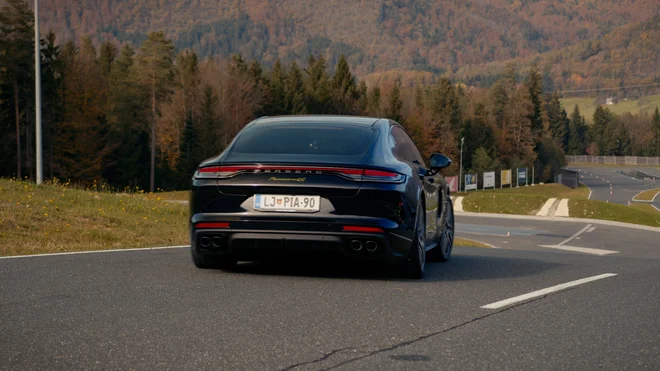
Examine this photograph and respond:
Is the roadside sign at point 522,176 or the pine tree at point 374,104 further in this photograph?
the pine tree at point 374,104

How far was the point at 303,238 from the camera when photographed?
8109 mm

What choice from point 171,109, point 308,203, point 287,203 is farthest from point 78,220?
point 171,109

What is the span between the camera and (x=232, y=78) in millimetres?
121375

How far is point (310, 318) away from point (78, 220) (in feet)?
44.5

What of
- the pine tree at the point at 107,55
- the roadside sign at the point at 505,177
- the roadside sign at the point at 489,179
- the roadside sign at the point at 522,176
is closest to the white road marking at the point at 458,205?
the roadside sign at the point at 489,179

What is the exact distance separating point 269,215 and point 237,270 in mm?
1115

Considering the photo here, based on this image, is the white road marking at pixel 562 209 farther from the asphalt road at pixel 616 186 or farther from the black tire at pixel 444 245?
the black tire at pixel 444 245

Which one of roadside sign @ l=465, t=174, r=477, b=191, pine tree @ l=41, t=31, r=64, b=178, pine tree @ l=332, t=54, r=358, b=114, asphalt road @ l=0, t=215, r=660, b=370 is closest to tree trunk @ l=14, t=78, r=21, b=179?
pine tree @ l=41, t=31, r=64, b=178

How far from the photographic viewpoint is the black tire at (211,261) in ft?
29.2

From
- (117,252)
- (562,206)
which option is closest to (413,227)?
(117,252)

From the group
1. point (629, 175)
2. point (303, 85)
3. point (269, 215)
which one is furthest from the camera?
point (629, 175)

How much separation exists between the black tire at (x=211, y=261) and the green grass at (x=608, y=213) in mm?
59934

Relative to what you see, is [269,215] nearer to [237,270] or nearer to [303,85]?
[237,270]

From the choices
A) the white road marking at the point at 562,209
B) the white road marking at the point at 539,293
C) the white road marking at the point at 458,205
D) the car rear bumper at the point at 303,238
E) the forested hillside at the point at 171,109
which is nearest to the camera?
the white road marking at the point at 539,293
